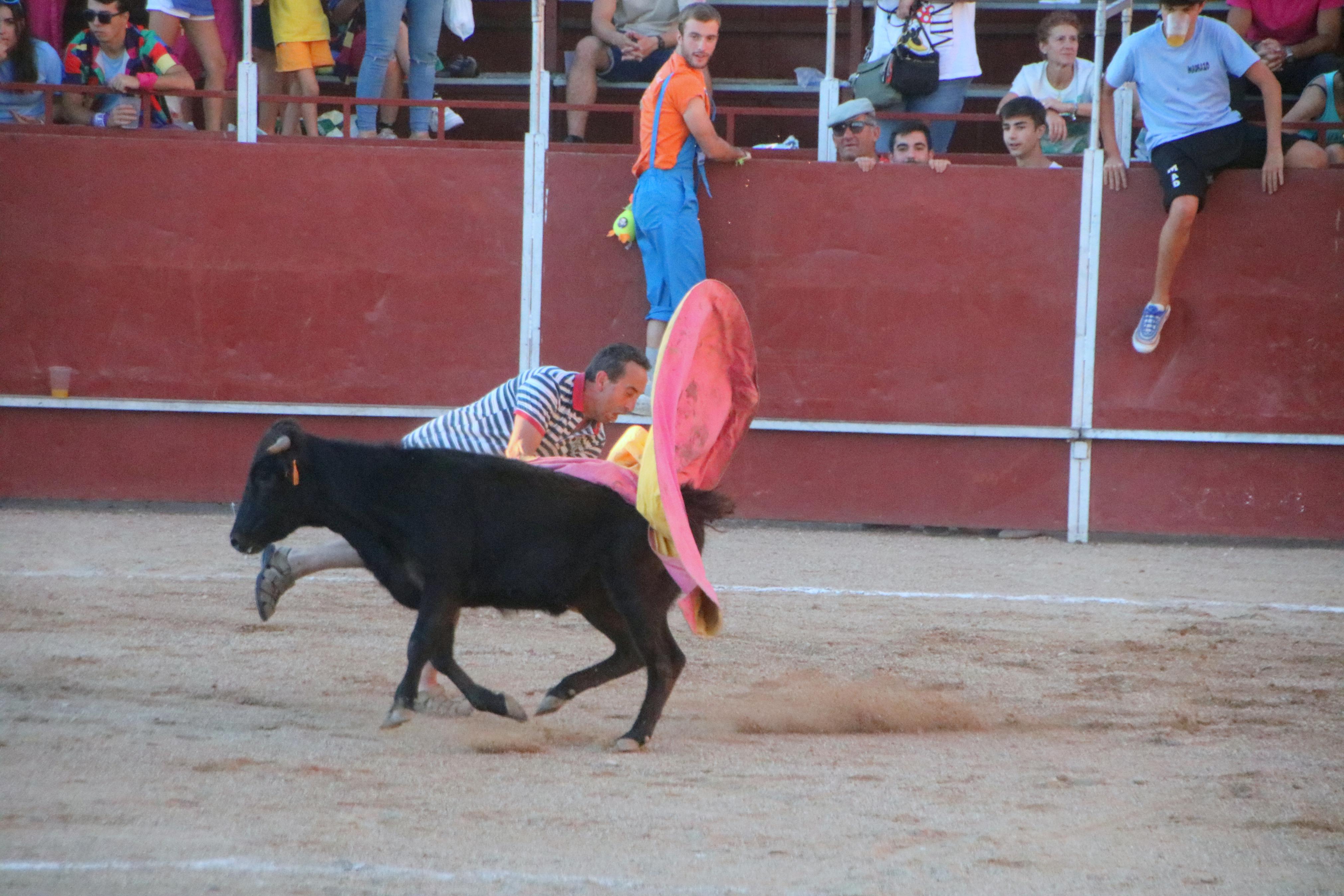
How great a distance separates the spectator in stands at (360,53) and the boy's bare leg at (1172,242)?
450 centimetres

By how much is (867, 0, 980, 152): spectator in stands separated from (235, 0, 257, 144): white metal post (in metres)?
3.59

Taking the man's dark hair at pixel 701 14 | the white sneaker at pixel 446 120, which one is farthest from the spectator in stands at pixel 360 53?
the man's dark hair at pixel 701 14

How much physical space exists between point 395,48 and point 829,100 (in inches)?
102

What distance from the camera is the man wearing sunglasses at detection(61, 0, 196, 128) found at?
331 inches

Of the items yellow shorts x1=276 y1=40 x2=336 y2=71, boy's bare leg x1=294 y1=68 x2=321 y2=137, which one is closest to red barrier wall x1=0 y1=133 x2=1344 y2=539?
boy's bare leg x1=294 y1=68 x2=321 y2=137

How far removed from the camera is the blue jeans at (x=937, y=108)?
8.68 m

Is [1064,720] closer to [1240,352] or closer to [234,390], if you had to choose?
[1240,352]

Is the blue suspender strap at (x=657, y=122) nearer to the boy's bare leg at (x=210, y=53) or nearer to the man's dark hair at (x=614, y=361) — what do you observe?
the boy's bare leg at (x=210, y=53)

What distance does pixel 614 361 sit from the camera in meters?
4.79

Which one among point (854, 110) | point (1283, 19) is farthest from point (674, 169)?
point (1283, 19)

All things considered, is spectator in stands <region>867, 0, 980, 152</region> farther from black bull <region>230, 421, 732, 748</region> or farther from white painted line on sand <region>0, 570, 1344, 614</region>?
black bull <region>230, 421, 732, 748</region>

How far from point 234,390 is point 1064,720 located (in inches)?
224

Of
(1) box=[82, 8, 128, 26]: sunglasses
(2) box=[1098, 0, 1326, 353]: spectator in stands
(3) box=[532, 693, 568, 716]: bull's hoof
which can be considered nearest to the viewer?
(3) box=[532, 693, 568, 716]: bull's hoof

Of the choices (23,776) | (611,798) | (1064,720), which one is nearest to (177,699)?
(23,776)
